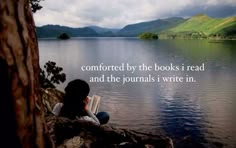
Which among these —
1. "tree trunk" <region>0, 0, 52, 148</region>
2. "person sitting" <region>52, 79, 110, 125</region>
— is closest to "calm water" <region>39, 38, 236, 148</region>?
"person sitting" <region>52, 79, 110, 125</region>

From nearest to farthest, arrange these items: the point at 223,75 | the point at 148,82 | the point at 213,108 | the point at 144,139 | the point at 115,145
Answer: the point at 115,145
the point at 144,139
the point at 213,108
the point at 148,82
the point at 223,75

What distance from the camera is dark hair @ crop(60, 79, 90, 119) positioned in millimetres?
6320

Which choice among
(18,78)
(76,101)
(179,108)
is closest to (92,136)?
(76,101)

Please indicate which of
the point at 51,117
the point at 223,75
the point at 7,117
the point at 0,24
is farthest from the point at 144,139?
the point at 223,75

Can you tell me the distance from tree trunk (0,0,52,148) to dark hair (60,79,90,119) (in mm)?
2659

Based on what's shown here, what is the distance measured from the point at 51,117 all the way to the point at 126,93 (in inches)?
967

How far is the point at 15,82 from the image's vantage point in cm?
325

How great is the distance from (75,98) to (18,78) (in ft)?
10.5

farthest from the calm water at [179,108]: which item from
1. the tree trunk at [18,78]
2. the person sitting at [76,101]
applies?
the tree trunk at [18,78]

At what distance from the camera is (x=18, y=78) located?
3.26 m

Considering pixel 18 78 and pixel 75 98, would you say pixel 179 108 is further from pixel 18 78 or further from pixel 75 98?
pixel 18 78

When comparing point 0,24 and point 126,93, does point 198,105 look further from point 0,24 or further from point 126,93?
point 0,24

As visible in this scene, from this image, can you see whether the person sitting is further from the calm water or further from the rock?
the calm water

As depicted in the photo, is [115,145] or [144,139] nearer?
[115,145]
